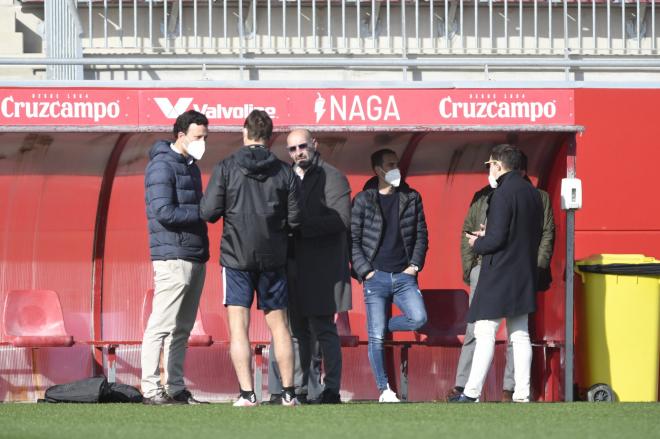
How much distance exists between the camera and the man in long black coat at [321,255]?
9562mm

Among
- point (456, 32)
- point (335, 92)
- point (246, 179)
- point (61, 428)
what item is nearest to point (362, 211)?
point (335, 92)

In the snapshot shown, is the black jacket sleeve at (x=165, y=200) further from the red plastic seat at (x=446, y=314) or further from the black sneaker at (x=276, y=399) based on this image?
the red plastic seat at (x=446, y=314)

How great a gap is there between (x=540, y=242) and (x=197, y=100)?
8.35 feet

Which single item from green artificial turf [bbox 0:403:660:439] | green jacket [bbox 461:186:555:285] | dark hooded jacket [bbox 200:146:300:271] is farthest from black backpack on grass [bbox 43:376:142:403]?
green jacket [bbox 461:186:555:285]

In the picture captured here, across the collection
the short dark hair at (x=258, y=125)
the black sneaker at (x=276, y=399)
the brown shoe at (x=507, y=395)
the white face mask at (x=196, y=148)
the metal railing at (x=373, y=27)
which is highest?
the metal railing at (x=373, y=27)

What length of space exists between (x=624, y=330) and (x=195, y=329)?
3.09 metres

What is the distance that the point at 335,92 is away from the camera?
10.1m

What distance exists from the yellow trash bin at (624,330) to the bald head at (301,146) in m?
2.41

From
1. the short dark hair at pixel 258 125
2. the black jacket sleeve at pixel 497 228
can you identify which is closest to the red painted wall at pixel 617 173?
the black jacket sleeve at pixel 497 228

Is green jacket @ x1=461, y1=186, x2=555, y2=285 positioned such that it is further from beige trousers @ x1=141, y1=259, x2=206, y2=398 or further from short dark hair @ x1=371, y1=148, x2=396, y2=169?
beige trousers @ x1=141, y1=259, x2=206, y2=398

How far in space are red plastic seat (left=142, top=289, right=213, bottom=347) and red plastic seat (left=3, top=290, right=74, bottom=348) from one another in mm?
597

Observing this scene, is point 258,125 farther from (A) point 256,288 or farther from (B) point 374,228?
(B) point 374,228

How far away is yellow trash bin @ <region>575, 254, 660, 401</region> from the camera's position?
10.6 meters

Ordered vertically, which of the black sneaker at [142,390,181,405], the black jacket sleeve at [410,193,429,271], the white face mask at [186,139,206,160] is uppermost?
the white face mask at [186,139,206,160]
